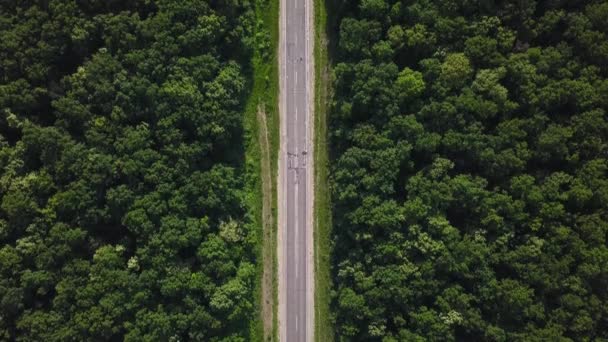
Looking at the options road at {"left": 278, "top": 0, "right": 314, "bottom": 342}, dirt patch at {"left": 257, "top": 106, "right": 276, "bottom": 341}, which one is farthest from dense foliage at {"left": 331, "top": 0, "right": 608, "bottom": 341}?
dirt patch at {"left": 257, "top": 106, "right": 276, "bottom": 341}

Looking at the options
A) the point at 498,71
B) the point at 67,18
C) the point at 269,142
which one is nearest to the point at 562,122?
the point at 498,71

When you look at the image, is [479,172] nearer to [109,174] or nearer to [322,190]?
[322,190]

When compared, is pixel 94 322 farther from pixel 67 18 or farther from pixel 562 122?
pixel 562 122

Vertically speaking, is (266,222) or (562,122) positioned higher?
(562,122)

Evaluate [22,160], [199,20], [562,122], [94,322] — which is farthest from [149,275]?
[562,122]

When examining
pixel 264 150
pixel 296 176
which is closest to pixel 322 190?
pixel 296 176

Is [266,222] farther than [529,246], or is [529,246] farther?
[266,222]

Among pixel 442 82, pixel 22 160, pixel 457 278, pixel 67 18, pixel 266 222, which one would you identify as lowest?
pixel 457 278
